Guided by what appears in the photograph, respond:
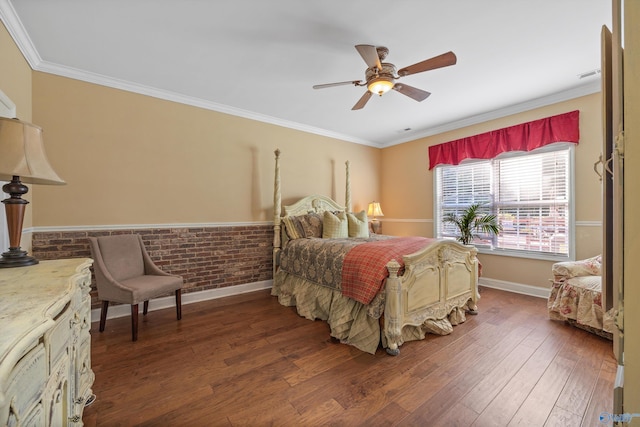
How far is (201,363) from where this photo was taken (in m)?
2.02

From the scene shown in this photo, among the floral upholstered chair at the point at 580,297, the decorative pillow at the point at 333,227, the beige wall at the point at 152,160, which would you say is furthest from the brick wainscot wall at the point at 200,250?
the floral upholstered chair at the point at 580,297

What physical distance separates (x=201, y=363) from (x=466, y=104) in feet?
14.3

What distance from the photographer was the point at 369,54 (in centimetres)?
202

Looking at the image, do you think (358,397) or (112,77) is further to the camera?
(112,77)

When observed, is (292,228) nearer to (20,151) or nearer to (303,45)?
(303,45)

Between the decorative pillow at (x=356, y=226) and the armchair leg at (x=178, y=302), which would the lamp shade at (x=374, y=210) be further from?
the armchair leg at (x=178, y=302)

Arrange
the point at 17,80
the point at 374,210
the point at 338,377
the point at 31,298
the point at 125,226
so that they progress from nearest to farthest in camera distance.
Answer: the point at 31,298
the point at 338,377
the point at 17,80
the point at 125,226
the point at 374,210

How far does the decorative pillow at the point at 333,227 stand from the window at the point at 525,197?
2.07 meters

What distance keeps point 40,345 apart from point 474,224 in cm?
463

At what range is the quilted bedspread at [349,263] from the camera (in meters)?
2.25

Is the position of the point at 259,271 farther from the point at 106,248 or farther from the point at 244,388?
the point at 244,388

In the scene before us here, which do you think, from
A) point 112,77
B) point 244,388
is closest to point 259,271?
point 244,388

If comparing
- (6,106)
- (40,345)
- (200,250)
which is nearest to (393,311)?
(40,345)

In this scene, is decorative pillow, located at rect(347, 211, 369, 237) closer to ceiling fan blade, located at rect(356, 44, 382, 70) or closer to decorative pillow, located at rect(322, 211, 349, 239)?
decorative pillow, located at rect(322, 211, 349, 239)
